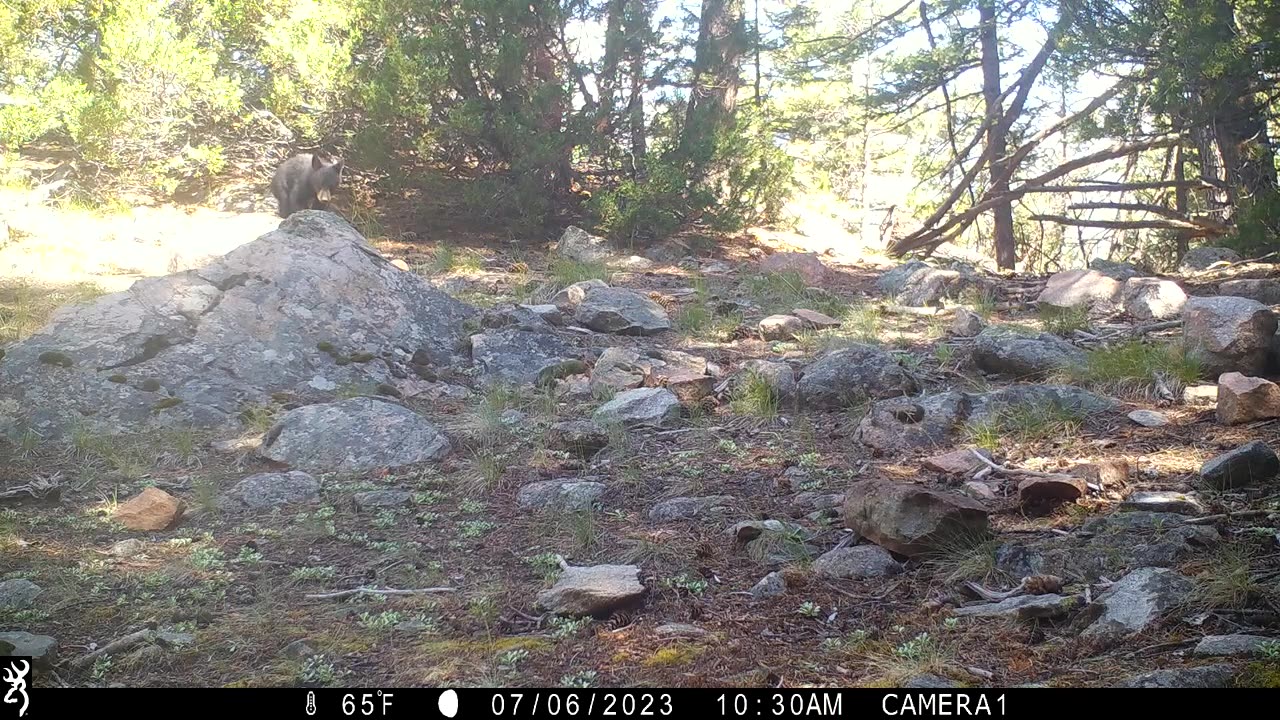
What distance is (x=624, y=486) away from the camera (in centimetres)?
411

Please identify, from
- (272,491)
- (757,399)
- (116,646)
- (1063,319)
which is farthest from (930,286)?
(116,646)

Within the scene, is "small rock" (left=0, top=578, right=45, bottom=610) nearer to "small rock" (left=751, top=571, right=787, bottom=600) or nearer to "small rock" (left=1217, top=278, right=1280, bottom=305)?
"small rock" (left=751, top=571, right=787, bottom=600)

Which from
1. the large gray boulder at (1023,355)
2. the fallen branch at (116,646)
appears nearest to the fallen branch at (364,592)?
the fallen branch at (116,646)

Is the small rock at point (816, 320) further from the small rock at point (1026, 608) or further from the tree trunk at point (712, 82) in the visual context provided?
the small rock at point (1026, 608)

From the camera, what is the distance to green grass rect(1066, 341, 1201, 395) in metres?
4.83

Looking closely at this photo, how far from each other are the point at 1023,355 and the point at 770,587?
3218mm

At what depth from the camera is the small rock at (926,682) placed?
218cm

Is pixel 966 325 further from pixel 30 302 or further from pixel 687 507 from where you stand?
pixel 30 302

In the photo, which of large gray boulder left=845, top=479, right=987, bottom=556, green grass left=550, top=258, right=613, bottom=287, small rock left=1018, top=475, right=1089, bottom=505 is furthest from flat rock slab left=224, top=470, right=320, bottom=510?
green grass left=550, top=258, right=613, bottom=287

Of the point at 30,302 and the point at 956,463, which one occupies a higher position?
the point at 30,302

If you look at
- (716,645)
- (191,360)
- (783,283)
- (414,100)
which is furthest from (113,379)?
(783,283)

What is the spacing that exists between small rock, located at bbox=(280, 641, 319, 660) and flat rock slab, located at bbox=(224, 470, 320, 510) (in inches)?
56.0

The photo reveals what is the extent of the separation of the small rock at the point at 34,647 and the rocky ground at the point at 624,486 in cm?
1
